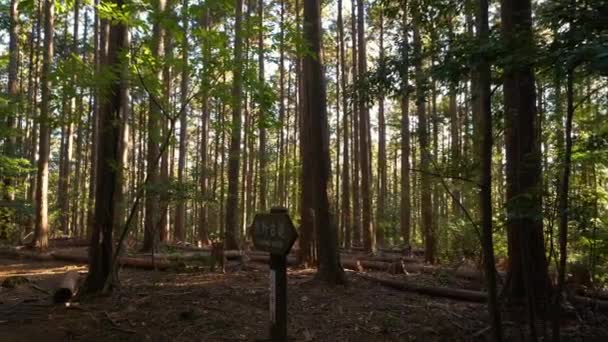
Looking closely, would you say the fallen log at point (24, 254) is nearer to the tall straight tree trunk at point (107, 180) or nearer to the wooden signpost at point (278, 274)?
the tall straight tree trunk at point (107, 180)

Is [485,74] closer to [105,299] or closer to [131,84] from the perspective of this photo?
[131,84]

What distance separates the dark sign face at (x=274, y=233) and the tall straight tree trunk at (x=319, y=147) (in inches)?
167

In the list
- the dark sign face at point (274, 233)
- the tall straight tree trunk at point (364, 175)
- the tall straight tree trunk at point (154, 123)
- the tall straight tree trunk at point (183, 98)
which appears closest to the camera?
the dark sign face at point (274, 233)

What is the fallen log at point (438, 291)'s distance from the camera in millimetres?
7720

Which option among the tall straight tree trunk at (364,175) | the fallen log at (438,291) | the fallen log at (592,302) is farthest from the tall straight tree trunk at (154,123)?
the fallen log at (592,302)

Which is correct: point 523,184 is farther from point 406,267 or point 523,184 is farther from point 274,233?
point 406,267

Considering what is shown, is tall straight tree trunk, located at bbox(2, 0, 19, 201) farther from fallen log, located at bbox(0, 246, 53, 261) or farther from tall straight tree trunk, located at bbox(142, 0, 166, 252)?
tall straight tree trunk, located at bbox(142, 0, 166, 252)

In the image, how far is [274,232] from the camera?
13.6 ft

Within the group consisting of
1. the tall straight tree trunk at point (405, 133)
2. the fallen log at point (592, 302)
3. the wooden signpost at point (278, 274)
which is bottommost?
the fallen log at point (592, 302)

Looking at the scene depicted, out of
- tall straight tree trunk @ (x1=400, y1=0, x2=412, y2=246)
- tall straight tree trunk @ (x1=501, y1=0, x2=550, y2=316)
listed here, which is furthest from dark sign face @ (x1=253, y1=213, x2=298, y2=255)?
tall straight tree trunk @ (x1=501, y1=0, x2=550, y2=316)

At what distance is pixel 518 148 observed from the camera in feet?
19.2

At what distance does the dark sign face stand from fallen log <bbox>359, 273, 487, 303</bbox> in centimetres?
503

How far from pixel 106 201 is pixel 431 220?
886 centimetres

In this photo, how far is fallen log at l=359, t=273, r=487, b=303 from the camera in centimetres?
772
